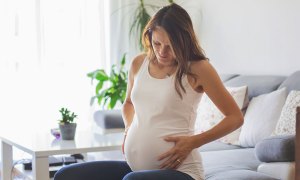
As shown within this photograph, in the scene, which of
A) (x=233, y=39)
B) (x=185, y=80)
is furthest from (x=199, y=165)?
(x=233, y=39)

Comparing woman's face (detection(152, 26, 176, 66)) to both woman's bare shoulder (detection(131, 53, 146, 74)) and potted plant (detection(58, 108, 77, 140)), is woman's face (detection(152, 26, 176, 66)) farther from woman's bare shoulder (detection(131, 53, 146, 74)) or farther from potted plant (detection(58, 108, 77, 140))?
potted plant (detection(58, 108, 77, 140))

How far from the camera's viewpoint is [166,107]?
167 centimetres

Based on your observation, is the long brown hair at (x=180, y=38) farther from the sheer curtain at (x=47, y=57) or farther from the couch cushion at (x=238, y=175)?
the sheer curtain at (x=47, y=57)

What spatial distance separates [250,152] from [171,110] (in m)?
1.26

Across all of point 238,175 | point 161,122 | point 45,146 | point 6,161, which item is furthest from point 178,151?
point 6,161

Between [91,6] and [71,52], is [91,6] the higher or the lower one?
the higher one

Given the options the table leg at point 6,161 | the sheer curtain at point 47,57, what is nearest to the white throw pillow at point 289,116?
the table leg at point 6,161

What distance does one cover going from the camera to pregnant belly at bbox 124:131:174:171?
1.69 metres

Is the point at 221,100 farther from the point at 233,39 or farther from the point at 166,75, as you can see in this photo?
the point at 233,39

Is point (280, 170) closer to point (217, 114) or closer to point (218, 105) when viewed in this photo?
point (218, 105)

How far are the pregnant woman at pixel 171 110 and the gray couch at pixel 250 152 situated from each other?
0.52 metres

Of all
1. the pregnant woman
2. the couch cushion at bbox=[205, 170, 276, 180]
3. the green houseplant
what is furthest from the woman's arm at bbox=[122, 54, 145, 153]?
the green houseplant

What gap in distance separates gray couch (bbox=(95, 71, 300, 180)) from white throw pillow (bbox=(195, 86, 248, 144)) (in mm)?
62

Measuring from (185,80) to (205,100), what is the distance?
70.6 inches
